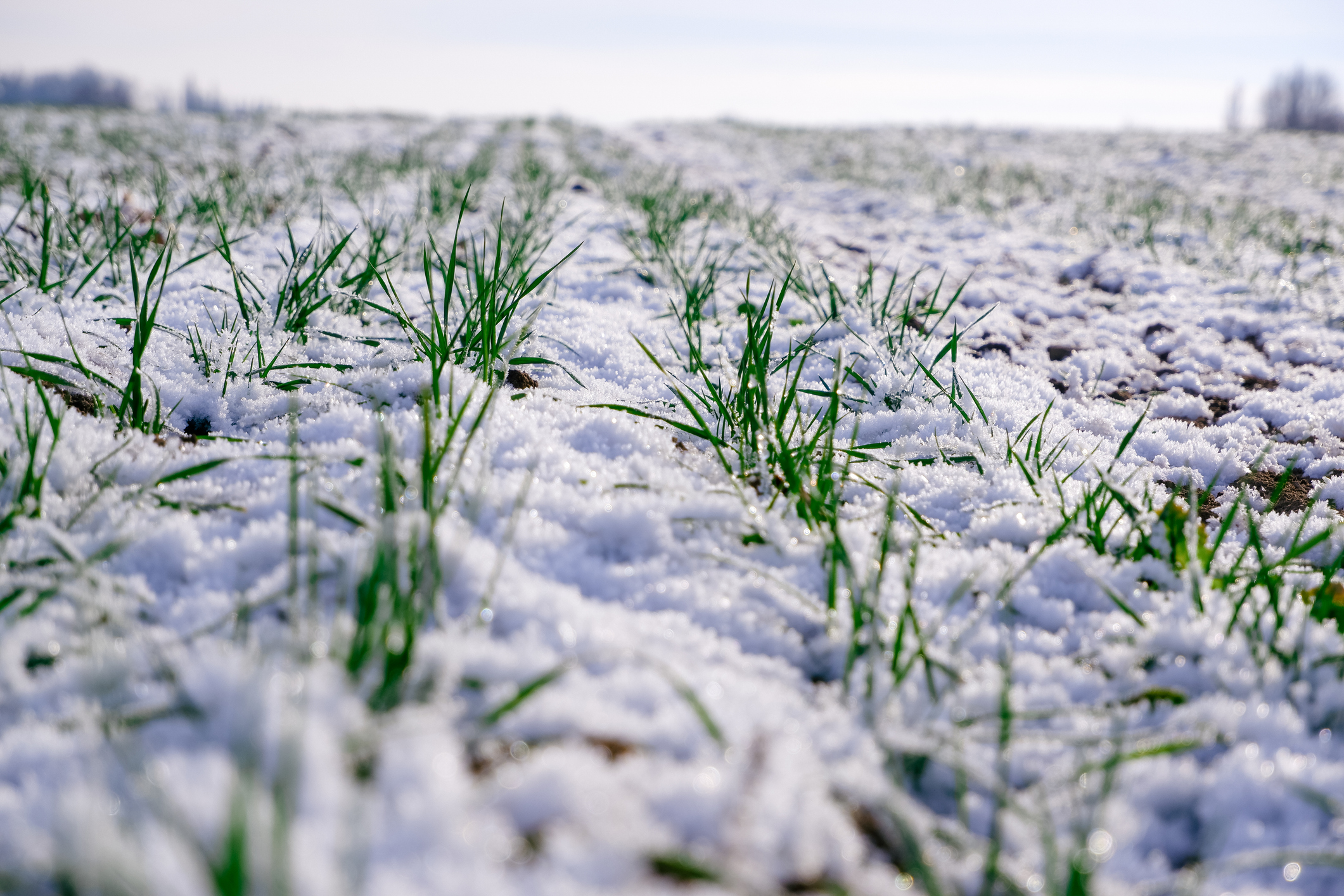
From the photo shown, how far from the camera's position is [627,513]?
140cm

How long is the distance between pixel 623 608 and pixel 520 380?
1045 mm

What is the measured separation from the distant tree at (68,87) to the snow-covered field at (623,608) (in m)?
86.8

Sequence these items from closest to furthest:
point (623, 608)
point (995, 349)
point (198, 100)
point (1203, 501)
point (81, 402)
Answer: point (623, 608)
point (81, 402)
point (1203, 501)
point (995, 349)
point (198, 100)

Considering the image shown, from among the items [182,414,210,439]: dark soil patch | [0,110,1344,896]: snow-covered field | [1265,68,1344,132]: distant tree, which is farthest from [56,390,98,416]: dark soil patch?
[1265,68,1344,132]: distant tree

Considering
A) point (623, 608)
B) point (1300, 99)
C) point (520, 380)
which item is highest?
point (1300, 99)

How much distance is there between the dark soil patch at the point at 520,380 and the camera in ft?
6.68

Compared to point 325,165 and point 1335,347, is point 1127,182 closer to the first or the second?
point 1335,347

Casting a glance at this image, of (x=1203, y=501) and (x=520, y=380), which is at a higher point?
(x=520, y=380)

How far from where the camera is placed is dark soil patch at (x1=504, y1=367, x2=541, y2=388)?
2.04 meters

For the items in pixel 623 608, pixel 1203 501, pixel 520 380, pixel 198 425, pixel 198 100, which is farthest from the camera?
pixel 198 100

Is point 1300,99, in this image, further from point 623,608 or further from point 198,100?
point 198,100

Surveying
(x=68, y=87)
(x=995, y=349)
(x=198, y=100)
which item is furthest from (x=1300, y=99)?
(x=198, y=100)

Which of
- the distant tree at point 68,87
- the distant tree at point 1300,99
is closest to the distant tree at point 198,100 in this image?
the distant tree at point 68,87

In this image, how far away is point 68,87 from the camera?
238 ft
